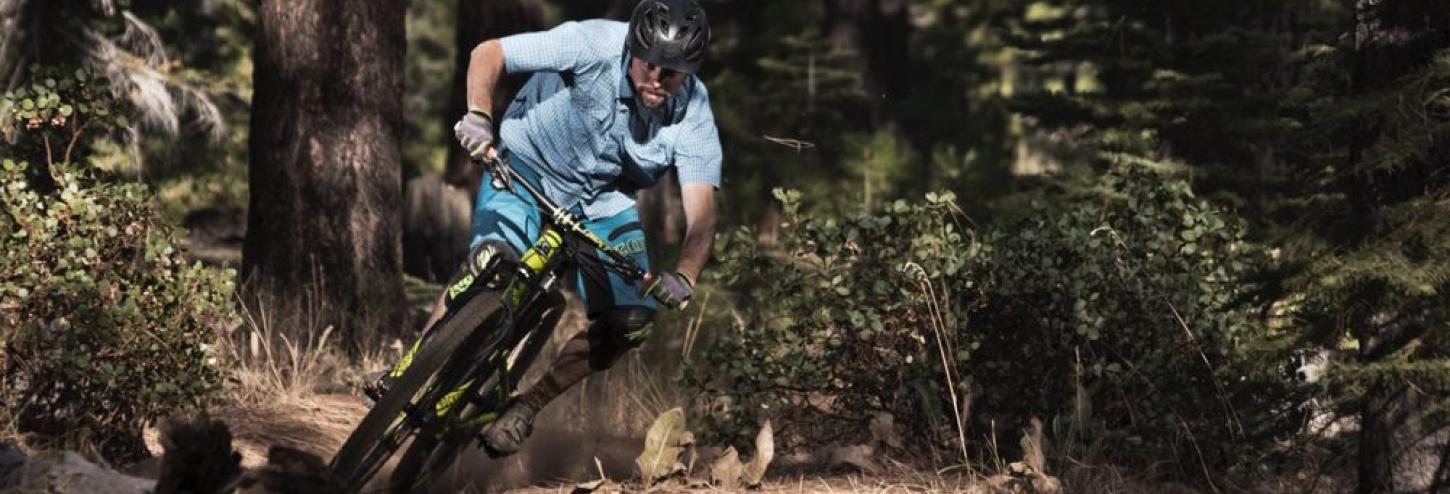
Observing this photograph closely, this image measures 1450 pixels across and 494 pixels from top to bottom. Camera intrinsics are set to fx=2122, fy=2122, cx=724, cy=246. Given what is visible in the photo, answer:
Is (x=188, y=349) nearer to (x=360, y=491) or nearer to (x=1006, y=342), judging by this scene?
(x=360, y=491)

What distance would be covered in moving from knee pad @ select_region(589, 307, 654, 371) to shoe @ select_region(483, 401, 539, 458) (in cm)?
50

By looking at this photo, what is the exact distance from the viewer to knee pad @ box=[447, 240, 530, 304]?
23.9 feet

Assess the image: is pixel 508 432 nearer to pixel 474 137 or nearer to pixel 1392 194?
pixel 474 137

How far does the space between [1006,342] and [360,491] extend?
9.88 feet

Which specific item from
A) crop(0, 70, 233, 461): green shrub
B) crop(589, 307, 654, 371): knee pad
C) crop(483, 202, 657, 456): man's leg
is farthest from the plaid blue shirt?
crop(0, 70, 233, 461): green shrub

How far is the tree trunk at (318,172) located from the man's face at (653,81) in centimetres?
427

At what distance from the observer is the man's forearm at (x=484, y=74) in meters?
7.27

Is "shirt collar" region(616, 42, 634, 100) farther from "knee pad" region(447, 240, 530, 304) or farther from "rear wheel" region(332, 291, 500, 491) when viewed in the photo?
"rear wheel" region(332, 291, 500, 491)

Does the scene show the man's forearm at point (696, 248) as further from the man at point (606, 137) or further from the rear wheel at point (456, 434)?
the rear wheel at point (456, 434)

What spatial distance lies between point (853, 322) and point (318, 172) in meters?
3.87

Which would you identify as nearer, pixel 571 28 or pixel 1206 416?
pixel 571 28

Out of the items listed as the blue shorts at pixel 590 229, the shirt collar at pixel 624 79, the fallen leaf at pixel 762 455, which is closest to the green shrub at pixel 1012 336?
the fallen leaf at pixel 762 455

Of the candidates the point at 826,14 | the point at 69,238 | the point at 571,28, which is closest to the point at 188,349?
the point at 69,238

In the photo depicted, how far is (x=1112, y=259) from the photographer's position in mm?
8969
